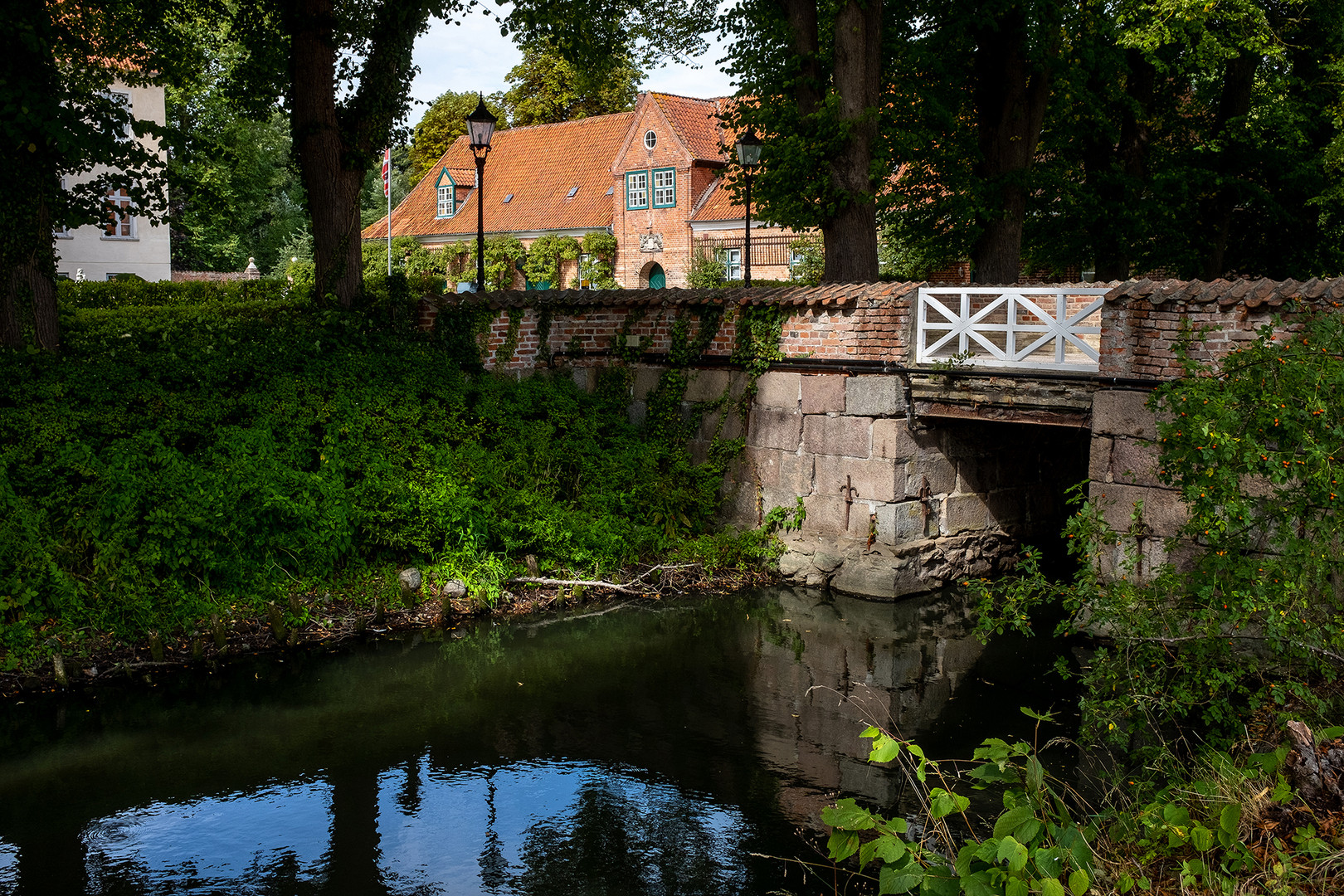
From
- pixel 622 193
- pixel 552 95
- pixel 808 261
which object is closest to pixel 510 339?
pixel 808 261

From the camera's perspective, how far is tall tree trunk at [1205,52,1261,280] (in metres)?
18.1

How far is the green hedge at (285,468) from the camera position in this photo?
997cm

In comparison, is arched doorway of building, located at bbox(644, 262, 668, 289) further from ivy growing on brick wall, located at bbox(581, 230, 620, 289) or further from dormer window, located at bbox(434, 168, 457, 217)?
dormer window, located at bbox(434, 168, 457, 217)

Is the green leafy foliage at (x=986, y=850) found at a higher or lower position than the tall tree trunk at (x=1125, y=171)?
lower

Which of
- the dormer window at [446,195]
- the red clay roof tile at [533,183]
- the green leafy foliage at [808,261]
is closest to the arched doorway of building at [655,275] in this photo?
the red clay roof tile at [533,183]

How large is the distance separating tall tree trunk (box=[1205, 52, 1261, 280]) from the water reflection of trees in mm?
15502

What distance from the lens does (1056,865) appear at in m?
4.30

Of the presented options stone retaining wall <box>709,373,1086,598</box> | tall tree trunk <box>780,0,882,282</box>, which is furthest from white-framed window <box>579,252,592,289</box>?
stone retaining wall <box>709,373,1086,598</box>

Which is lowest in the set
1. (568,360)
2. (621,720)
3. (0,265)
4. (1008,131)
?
(621,720)

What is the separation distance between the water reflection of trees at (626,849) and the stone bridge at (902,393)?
5.50 metres

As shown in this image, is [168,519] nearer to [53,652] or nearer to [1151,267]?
[53,652]

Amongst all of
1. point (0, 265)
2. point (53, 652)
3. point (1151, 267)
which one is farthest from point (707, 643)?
point (1151, 267)

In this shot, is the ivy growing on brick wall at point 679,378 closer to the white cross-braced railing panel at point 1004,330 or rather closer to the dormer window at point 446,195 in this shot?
the white cross-braced railing panel at point 1004,330

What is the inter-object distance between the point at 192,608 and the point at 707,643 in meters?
4.73
